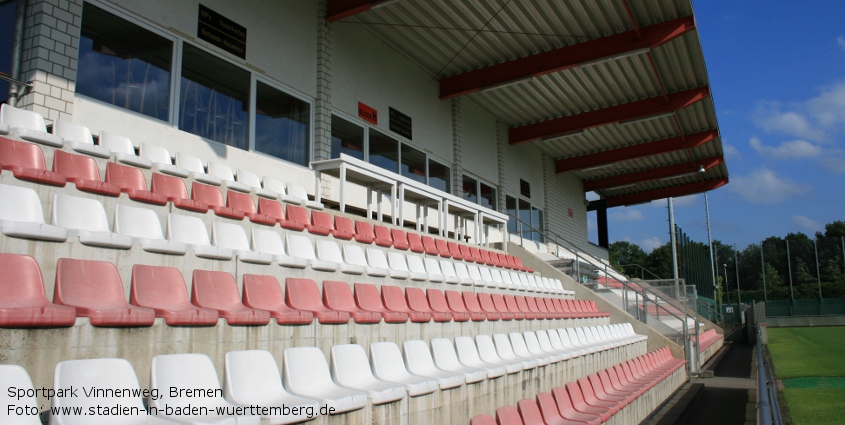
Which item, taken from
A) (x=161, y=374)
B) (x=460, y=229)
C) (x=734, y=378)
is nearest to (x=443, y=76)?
(x=460, y=229)

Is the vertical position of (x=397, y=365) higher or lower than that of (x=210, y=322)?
lower

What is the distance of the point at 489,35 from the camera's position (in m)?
11.3

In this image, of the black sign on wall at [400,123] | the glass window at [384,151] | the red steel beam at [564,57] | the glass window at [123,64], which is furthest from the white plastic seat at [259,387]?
the red steel beam at [564,57]

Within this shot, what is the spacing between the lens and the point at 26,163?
155 inches

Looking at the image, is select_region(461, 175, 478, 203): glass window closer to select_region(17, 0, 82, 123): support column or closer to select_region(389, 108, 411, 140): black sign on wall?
select_region(389, 108, 411, 140): black sign on wall

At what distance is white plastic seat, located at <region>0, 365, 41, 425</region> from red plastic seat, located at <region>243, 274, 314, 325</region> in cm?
156

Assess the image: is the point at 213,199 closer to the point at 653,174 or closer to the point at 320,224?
the point at 320,224

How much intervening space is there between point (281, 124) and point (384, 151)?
2839mm

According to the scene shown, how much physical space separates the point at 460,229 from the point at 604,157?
381 inches

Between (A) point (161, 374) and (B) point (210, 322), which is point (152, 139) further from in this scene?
(A) point (161, 374)

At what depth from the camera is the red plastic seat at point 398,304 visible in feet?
15.3

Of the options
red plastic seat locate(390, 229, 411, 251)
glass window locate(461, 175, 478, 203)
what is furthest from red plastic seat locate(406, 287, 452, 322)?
glass window locate(461, 175, 478, 203)

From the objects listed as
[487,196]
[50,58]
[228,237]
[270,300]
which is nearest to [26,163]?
[228,237]

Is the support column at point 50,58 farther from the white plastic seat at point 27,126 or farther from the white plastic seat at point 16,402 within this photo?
the white plastic seat at point 16,402
